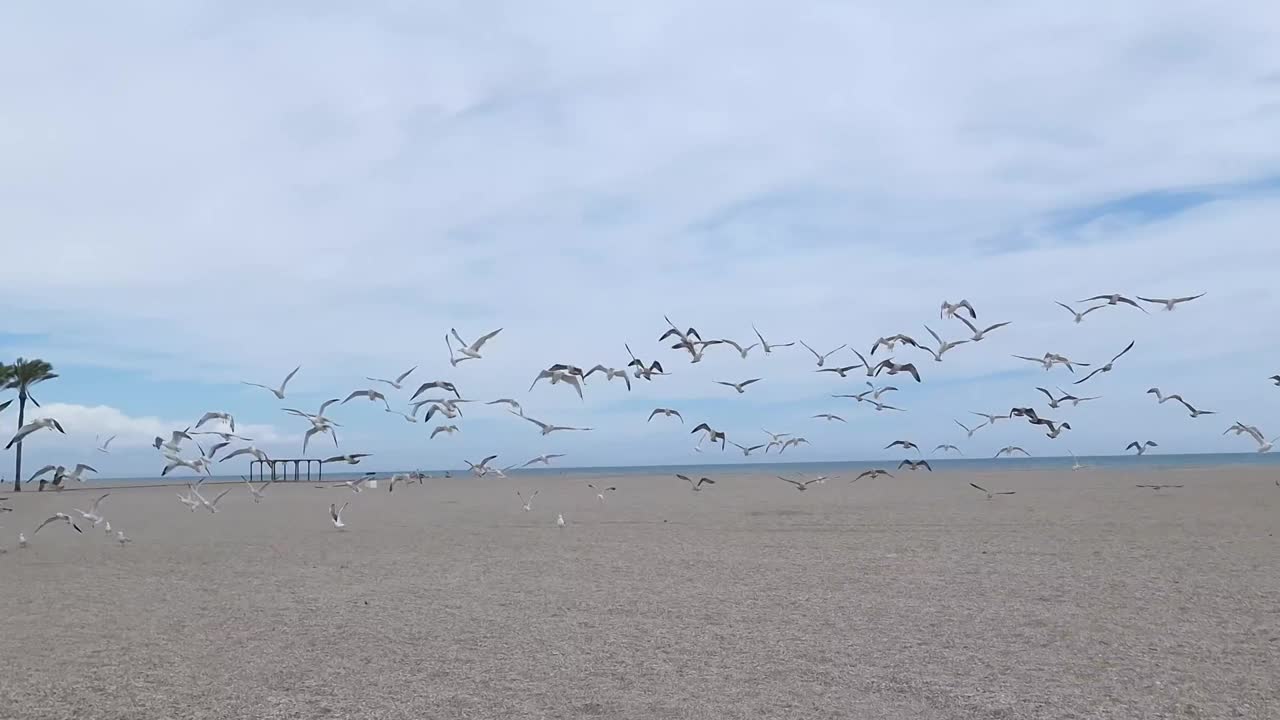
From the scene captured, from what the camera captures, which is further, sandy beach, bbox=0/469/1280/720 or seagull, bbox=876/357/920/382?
seagull, bbox=876/357/920/382

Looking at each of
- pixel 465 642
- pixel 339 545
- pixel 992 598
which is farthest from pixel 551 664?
pixel 339 545

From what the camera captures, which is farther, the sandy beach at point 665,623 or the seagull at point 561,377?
the seagull at point 561,377

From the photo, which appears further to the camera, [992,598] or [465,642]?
[992,598]

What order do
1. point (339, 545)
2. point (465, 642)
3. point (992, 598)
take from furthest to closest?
point (339, 545)
point (992, 598)
point (465, 642)

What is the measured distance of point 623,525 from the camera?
26906mm

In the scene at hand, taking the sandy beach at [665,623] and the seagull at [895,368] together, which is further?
the seagull at [895,368]

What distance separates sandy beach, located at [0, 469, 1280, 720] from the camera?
8758 millimetres

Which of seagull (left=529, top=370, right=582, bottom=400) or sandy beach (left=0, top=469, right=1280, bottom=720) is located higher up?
seagull (left=529, top=370, right=582, bottom=400)

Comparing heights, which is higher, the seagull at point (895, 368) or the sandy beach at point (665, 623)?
the seagull at point (895, 368)

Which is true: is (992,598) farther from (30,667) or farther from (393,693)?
(30,667)

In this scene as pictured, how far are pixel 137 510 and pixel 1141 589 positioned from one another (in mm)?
35354

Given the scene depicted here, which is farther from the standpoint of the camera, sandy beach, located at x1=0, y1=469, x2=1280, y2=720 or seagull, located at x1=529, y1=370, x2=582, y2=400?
seagull, located at x1=529, y1=370, x2=582, y2=400

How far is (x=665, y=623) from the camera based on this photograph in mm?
12180

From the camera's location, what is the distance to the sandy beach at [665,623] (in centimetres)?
876
